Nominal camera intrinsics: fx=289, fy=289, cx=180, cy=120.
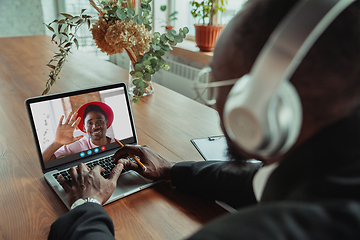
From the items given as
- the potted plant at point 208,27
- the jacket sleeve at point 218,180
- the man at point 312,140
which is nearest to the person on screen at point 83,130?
the jacket sleeve at point 218,180

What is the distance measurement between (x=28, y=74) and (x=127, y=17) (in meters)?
0.97

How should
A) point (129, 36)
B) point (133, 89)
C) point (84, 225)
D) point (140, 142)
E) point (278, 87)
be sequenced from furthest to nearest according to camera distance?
1. point (133, 89)
2. point (129, 36)
3. point (140, 142)
4. point (84, 225)
5. point (278, 87)

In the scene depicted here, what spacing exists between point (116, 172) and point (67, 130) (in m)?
0.20

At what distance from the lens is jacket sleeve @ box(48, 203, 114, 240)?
0.56 m

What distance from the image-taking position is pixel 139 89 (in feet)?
4.13

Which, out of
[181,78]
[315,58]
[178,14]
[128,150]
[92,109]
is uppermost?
[178,14]

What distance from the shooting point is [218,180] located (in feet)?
2.46

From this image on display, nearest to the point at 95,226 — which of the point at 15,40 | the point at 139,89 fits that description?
the point at 139,89

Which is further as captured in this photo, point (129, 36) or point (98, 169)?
point (129, 36)

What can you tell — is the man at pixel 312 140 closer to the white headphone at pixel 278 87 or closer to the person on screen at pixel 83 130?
the white headphone at pixel 278 87

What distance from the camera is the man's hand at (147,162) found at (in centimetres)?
81

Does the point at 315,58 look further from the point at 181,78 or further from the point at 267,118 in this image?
the point at 181,78

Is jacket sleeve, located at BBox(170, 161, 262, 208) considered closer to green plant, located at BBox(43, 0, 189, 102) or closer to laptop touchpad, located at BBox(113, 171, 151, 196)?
laptop touchpad, located at BBox(113, 171, 151, 196)

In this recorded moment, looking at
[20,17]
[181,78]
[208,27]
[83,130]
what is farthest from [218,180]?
[20,17]
